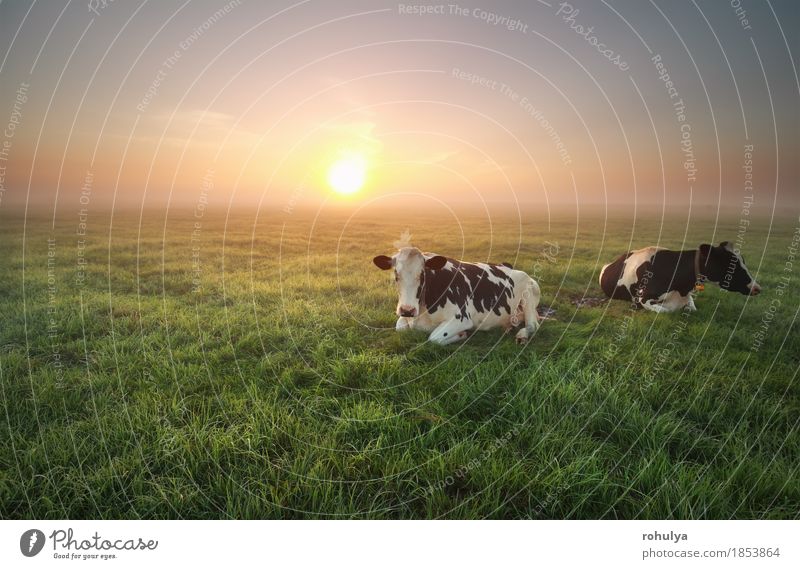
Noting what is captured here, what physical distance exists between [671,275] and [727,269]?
0.63m

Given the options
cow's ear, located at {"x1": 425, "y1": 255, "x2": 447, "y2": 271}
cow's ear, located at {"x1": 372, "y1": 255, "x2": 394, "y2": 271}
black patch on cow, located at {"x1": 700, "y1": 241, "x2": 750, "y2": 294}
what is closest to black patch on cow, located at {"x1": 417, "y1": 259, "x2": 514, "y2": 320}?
cow's ear, located at {"x1": 425, "y1": 255, "x2": 447, "y2": 271}

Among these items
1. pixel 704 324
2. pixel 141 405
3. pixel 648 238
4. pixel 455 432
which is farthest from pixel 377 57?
pixel 648 238

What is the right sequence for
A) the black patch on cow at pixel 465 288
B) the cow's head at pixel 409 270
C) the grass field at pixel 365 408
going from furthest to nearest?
1. the black patch on cow at pixel 465 288
2. the cow's head at pixel 409 270
3. the grass field at pixel 365 408

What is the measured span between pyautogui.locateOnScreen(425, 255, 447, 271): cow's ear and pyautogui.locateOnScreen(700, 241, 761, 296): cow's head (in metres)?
3.74

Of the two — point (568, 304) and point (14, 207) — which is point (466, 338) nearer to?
point (568, 304)

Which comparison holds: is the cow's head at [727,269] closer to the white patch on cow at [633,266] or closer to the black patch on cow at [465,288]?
the white patch on cow at [633,266]

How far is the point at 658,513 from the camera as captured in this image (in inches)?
80.8

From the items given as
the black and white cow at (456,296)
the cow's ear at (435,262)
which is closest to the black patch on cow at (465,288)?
the black and white cow at (456,296)

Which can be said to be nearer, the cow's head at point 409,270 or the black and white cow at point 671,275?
the cow's head at point 409,270

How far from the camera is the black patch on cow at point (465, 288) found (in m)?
4.33

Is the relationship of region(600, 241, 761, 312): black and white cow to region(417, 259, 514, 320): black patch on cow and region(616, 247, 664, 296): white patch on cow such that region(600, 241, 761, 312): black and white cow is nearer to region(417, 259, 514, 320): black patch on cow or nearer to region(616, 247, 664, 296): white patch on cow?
region(616, 247, 664, 296): white patch on cow

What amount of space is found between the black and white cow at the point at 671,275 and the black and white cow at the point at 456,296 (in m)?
1.85

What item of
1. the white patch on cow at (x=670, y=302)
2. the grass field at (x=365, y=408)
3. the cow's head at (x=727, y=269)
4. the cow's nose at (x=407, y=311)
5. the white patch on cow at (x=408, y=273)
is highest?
the cow's head at (x=727, y=269)

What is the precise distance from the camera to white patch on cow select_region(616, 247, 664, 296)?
5734 mm
